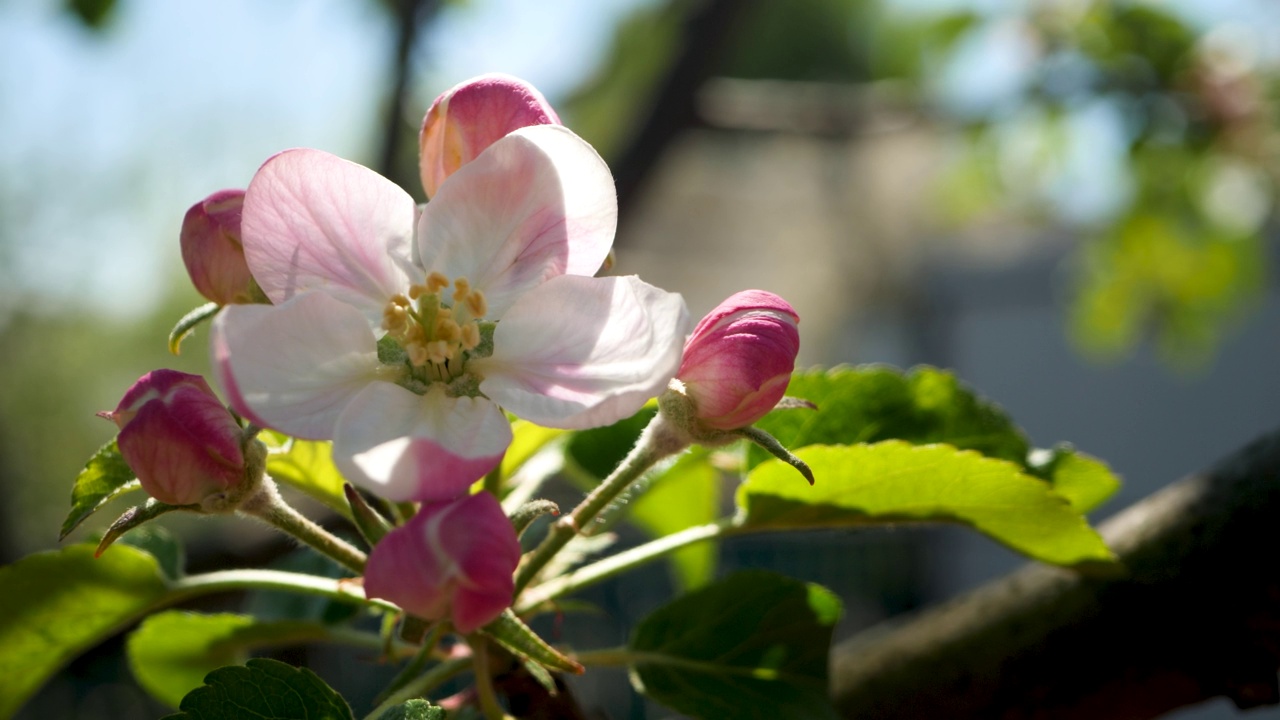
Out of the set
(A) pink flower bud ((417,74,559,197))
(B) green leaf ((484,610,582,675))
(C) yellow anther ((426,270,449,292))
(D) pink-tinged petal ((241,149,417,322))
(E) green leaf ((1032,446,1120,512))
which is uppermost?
(A) pink flower bud ((417,74,559,197))

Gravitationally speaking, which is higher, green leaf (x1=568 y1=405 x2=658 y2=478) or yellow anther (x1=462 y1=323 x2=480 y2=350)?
yellow anther (x1=462 y1=323 x2=480 y2=350)

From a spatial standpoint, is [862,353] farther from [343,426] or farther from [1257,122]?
[343,426]

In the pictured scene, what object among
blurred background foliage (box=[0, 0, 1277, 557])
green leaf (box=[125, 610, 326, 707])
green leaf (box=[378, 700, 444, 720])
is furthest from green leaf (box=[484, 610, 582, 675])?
blurred background foliage (box=[0, 0, 1277, 557])

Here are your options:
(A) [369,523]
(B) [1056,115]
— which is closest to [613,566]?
(A) [369,523]

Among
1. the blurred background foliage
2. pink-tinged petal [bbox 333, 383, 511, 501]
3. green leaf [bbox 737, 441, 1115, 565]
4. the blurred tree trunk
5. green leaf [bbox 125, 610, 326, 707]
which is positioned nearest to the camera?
pink-tinged petal [bbox 333, 383, 511, 501]

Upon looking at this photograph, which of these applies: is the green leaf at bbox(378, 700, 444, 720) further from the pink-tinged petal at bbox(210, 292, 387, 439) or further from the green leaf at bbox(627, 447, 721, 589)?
the green leaf at bbox(627, 447, 721, 589)

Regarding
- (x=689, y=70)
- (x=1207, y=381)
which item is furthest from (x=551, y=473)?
(x=1207, y=381)

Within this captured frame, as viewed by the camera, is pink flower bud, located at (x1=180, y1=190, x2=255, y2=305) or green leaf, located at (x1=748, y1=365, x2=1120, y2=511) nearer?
pink flower bud, located at (x1=180, y1=190, x2=255, y2=305)
